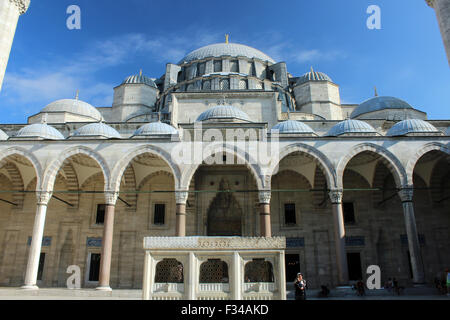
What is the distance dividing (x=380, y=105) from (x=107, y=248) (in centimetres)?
1449

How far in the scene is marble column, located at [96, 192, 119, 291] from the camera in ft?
35.8

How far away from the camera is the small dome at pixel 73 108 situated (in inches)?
731

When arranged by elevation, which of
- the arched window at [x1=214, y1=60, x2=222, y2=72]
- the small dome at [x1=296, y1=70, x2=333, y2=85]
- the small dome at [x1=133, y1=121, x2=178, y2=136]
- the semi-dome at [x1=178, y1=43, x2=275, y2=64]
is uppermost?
the semi-dome at [x1=178, y1=43, x2=275, y2=64]

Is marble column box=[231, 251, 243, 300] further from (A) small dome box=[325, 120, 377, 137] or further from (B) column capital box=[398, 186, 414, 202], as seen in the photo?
(A) small dome box=[325, 120, 377, 137]

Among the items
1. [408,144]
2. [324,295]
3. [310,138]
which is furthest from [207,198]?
[408,144]

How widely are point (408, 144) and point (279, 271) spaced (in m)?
8.37

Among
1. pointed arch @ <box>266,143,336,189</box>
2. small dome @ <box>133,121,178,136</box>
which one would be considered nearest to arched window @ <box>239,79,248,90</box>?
small dome @ <box>133,121,178,136</box>

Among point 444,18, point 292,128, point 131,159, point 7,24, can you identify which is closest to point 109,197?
point 131,159

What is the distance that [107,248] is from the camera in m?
11.3

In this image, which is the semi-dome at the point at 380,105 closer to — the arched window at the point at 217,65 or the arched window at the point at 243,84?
the arched window at the point at 243,84

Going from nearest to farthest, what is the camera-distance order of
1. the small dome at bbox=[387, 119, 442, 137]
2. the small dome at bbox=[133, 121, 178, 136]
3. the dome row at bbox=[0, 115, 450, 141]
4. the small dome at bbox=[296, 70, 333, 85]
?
the small dome at bbox=[387, 119, 442, 137] → the dome row at bbox=[0, 115, 450, 141] → the small dome at bbox=[133, 121, 178, 136] → the small dome at bbox=[296, 70, 333, 85]

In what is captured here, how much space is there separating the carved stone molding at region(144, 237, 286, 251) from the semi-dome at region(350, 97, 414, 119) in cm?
1396

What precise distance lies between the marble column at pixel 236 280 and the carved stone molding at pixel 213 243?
0.60 ft
